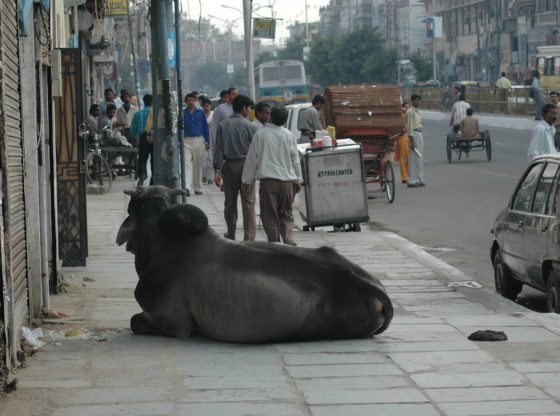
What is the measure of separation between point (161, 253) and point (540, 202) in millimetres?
3924

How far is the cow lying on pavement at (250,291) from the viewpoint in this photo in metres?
6.82

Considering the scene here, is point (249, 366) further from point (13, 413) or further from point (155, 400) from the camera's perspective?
point (13, 413)

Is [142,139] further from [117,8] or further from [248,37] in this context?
[117,8]

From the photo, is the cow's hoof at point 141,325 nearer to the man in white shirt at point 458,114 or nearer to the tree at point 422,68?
the man in white shirt at point 458,114

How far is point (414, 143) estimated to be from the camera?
71.3 ft

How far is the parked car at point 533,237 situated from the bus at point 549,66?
4473cm

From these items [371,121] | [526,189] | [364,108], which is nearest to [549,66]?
[364,108]

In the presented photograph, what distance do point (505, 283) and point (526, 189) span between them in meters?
0.93

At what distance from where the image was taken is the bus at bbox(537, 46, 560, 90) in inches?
2115

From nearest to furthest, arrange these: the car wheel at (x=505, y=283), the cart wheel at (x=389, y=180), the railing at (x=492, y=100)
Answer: the car wheel at (x=505, y=283)
the cart wheel at (x=389, y=180)
the railing at (x=492, y=100)

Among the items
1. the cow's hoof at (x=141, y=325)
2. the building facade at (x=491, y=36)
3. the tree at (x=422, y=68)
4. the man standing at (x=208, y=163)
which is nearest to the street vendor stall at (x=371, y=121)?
the man standing at (x=208, y=163)

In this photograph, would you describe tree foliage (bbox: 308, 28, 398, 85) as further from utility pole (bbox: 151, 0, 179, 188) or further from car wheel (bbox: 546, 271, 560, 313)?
car wheel (bbox: 546, 271, 560, 313)

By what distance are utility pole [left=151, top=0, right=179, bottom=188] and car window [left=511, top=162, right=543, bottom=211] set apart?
3.56 metres

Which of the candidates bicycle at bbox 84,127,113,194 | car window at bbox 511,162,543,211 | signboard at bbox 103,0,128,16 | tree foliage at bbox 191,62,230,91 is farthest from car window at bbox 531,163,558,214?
tree foliage at bbox 191,62,230,91
